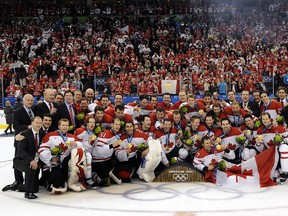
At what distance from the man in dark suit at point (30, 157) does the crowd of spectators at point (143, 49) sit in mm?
9196

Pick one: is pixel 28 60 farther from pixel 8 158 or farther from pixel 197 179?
pixel 197 179

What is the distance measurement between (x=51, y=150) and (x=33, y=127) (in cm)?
39

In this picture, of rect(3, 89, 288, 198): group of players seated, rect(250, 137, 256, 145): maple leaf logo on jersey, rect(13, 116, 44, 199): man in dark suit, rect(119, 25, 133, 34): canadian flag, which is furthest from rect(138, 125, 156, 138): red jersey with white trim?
rect(119, 25, 133, 34): canadian flag

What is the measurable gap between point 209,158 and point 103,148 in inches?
61.8

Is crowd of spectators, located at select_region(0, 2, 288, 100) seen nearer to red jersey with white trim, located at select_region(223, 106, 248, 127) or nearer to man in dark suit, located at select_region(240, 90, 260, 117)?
man in dark suit, located at select_region(240, 90, 260, 117)

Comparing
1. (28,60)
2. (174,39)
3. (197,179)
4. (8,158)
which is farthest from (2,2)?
(197,179)

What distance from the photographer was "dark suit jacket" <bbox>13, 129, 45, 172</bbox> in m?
5.36

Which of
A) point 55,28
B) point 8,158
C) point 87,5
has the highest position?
point 87,5

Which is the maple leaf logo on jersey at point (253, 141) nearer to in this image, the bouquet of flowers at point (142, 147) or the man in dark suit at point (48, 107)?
the bouquet of flowers at point (142, 147)

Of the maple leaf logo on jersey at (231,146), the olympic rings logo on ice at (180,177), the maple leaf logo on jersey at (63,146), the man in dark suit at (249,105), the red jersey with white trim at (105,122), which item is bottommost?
the olympic rings logo on ice at (180,177)

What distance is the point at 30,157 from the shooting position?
212 inches

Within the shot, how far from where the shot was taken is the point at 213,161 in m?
6.05

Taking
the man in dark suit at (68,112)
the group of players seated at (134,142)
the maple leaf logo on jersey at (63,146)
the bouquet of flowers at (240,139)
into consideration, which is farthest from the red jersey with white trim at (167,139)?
the maple leaf logo on jersey at (63,146)

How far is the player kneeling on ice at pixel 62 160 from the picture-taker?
5.50 meters
